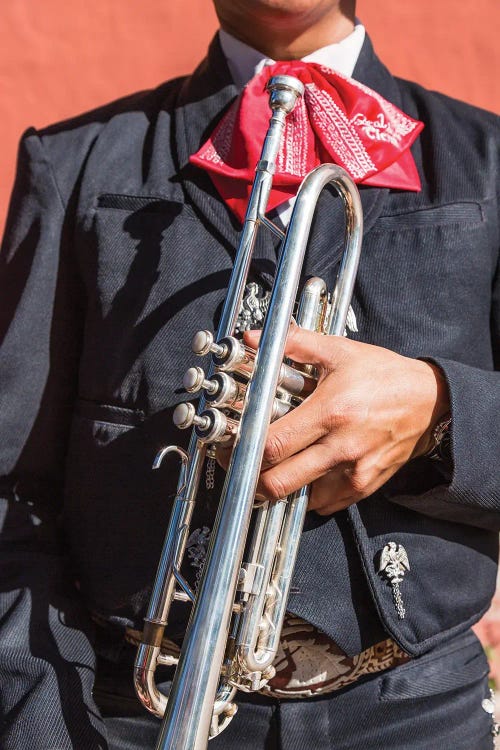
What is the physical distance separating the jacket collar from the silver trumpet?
0.08m

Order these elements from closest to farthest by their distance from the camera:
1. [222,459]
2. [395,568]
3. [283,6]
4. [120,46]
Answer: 1. [222,459]
2. [395,568]
3. [283,6]
4. [120,46]

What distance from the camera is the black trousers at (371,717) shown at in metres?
1.28

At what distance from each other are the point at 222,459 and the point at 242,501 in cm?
11

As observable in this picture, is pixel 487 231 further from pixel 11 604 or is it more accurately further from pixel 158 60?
pixel 158 60

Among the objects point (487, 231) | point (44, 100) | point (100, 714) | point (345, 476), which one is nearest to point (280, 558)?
point (345, 476)

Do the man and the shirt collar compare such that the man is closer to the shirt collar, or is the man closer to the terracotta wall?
the shirt collar

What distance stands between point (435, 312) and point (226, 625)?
0.57 m

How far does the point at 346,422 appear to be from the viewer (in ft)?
3.59

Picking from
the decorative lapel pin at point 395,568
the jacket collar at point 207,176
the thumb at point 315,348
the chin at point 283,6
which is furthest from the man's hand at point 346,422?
the chin at point 283,6

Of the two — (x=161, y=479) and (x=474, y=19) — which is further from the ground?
(x=474, y=19)

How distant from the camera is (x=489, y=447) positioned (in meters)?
1.19

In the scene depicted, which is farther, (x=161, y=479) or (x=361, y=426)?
(x=161, y=479)

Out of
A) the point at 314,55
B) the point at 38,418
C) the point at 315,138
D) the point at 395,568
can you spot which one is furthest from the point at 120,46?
the point at 395,568

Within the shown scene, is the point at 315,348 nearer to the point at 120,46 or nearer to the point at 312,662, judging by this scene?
the point at 312,662
